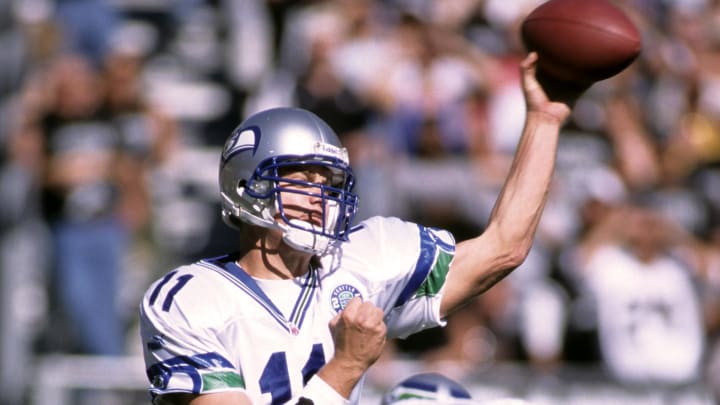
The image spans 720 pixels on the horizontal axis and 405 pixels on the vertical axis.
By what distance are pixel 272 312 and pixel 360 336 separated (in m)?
0.33

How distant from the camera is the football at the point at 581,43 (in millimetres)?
4125

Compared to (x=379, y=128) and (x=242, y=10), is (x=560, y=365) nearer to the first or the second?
(x=379, y=128)

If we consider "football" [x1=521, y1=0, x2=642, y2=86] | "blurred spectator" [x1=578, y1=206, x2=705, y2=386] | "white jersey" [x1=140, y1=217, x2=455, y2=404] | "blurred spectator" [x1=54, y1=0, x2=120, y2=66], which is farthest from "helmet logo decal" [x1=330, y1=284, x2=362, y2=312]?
"blurred spectator" [x1=54, y1=0, x2=120, y2=66]

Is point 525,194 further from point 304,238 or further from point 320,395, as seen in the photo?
point 320,395

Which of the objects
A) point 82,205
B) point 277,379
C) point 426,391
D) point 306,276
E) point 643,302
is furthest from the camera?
point 643,302

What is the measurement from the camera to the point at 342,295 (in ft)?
12.8

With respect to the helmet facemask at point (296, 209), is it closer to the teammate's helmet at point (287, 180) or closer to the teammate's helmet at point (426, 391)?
the teammate's helmet at point (287, 180)

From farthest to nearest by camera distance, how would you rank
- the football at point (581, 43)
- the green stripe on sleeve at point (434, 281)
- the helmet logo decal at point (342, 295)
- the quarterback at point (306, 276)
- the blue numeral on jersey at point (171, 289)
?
the football at point (581, 43) < the green stripe on sleeve at point (434, 281) < the helmet logo decal at point (342, 295) < the blue numeral on jersey at point (171, 289) < the quarterback at point (306, 276)

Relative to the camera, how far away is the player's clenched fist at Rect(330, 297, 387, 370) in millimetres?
3547

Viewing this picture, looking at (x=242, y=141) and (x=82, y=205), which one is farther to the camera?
(x=82, y=205)

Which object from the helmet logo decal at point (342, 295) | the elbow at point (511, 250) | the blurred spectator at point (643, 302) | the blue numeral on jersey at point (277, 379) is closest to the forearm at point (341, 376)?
the blue numeral on jersey at point (277, 379)

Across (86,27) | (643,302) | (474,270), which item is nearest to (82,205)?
(86,27)

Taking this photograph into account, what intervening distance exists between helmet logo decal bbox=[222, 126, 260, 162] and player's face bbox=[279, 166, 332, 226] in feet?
0.40

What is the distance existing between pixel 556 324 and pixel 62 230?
10.00ft
